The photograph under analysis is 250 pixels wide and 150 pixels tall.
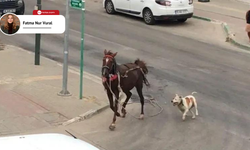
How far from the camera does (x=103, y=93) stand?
38.8 ft

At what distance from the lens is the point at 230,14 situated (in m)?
25.3

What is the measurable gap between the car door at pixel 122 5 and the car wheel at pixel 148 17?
3.77ft

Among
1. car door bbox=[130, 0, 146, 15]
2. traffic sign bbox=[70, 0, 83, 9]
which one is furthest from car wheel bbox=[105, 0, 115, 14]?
traffic sign bbox=[70, 0, 83, 9]

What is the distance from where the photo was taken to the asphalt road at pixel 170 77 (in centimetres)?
924

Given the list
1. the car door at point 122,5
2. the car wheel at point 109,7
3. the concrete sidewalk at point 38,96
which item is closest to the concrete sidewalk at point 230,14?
the car door at point 122,5

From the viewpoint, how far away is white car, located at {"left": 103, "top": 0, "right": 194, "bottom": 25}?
21.7 meters

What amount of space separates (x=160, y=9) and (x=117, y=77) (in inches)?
511

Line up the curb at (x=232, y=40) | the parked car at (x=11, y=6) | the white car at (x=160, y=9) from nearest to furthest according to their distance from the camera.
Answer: the curb at (x=232, y=40)
the parked car at (x=11, y=6)
the white car at (x=160, y=9)

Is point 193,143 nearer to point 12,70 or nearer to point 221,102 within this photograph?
point 221,102

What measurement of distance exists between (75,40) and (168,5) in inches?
215

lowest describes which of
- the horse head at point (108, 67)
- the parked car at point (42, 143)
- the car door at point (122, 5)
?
the car door at point (122, 5)

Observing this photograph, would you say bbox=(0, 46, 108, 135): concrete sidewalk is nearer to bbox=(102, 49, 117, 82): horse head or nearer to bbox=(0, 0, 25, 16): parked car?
bbox=(102, 49, 117, 82): horse head

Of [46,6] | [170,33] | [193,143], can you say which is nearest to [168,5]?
[170,33]
